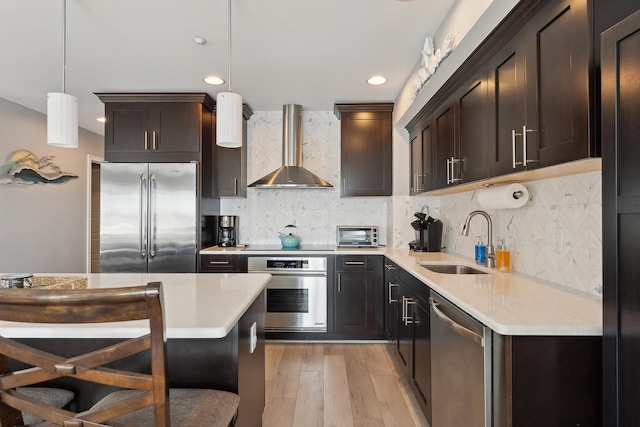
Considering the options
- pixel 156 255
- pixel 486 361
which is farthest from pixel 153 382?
pixel 156 255

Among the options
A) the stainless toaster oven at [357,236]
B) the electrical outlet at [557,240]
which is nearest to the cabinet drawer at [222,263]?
the stainless toaster oven at [357,236]

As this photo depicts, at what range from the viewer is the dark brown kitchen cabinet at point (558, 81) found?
1.24 m

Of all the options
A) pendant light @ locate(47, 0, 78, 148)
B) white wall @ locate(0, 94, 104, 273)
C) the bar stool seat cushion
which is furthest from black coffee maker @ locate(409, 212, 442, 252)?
white wall @ locate(0, 94, 104, 273)

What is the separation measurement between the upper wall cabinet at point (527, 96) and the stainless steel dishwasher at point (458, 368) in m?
0.73

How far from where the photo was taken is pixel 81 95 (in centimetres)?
363

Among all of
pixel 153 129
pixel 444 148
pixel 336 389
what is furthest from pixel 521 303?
pixel 153 129

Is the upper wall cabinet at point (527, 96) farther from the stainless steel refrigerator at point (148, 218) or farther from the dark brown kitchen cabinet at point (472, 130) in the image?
the stainless steel refrigerator at point (148, 218)

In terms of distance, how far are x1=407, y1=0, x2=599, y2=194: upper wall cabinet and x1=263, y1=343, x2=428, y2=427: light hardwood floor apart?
1.58 m

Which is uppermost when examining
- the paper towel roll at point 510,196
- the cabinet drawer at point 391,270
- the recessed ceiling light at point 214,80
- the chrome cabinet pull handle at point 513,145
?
the recessed ceiling light at point 214,80

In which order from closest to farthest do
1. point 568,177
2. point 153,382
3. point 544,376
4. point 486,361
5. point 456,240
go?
1. point 153,382
2. point 544,376
3. point 486,361
4. point 568,177
5. point 456,240

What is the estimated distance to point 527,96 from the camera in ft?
5.21

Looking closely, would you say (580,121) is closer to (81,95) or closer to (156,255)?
(156,255)

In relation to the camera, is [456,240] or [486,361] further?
[456,240]

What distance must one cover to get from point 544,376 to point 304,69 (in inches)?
104
